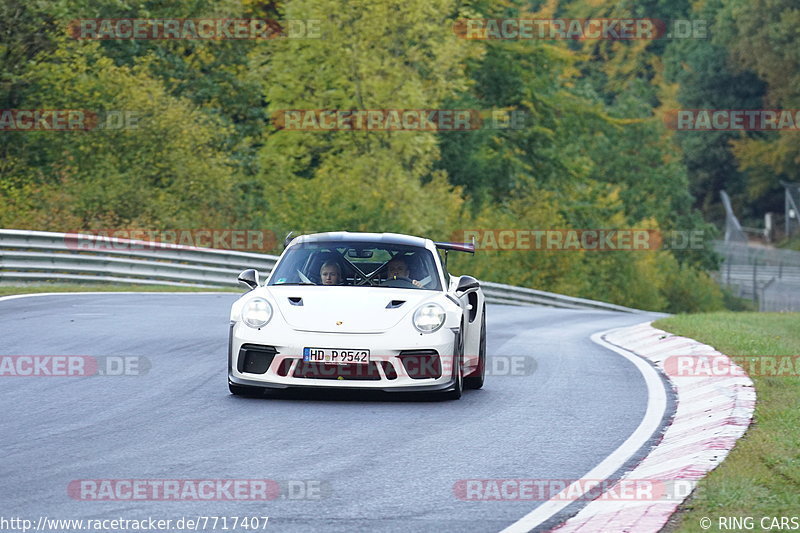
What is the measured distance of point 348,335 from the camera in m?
10.7

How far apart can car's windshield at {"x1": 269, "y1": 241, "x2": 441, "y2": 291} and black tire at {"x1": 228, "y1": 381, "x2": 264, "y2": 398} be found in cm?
114

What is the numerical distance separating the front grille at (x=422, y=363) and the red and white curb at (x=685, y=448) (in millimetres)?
1964

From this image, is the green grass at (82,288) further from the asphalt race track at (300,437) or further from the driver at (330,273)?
the driver at (330,273)

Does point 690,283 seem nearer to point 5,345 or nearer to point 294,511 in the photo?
point 5,345

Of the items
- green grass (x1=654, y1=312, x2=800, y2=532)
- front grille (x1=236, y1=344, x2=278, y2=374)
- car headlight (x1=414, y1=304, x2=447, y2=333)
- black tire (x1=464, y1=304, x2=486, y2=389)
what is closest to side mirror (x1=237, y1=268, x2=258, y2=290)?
front grille (x1=236, y1=344, x2=278, y2=374)

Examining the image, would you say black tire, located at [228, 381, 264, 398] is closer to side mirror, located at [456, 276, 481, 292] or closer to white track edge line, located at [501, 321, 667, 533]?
side mirror, located at [456, 276, 481, 292]

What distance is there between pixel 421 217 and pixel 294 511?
39.9m

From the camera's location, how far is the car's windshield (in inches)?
471

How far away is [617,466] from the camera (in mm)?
8164

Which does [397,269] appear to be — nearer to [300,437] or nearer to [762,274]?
[300,437]

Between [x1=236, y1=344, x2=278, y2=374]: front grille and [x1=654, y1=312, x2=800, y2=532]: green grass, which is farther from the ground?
[x1=236, y1=344, x2=278, y2=374]: front grille

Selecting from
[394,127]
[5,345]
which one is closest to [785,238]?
[394,127]

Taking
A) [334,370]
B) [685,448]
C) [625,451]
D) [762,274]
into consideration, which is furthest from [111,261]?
[762,274]

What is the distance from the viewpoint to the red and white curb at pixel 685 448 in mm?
6469
